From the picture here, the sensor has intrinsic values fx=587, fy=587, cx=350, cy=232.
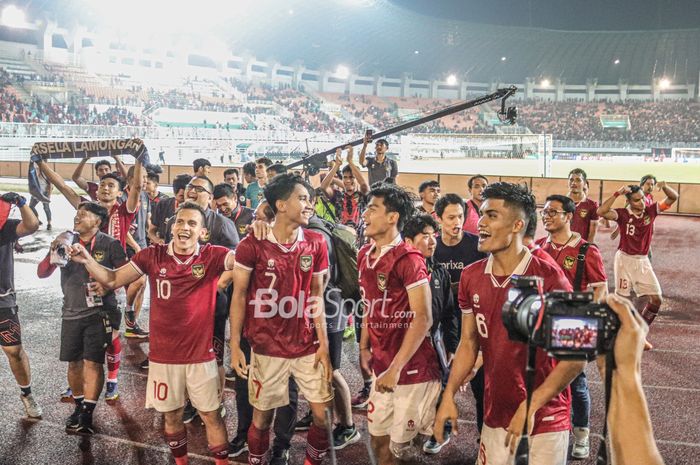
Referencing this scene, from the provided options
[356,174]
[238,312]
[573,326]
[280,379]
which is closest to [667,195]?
[356,174]

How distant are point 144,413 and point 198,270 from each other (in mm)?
2012

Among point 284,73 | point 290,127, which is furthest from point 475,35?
point 290,127

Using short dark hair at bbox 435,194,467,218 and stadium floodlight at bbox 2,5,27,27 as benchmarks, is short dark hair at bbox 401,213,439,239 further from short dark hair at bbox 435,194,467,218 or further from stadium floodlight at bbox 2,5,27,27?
stadium floodlight at bbox 2,5,27,27

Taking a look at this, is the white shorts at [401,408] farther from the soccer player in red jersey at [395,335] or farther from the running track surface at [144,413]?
the running track surface at [144,413]

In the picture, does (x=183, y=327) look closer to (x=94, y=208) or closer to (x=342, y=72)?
(x=94, y=208)

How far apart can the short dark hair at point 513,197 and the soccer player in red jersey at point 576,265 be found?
4.56ft

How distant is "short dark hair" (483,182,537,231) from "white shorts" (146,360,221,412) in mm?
2196

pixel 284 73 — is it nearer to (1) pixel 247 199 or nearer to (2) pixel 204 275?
(1) pixel 247 199

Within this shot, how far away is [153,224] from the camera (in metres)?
6.59

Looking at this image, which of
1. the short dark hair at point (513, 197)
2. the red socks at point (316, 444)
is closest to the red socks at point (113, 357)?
the red socks at point (316, 444)

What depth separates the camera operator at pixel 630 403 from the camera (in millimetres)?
1517

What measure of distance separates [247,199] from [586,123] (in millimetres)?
54327

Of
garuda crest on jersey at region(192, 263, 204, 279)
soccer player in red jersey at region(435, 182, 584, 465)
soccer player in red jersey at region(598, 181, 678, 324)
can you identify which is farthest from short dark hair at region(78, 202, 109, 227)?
soccer player in red jersey at region(598, 181, 678, 324)

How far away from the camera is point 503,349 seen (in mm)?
2850
